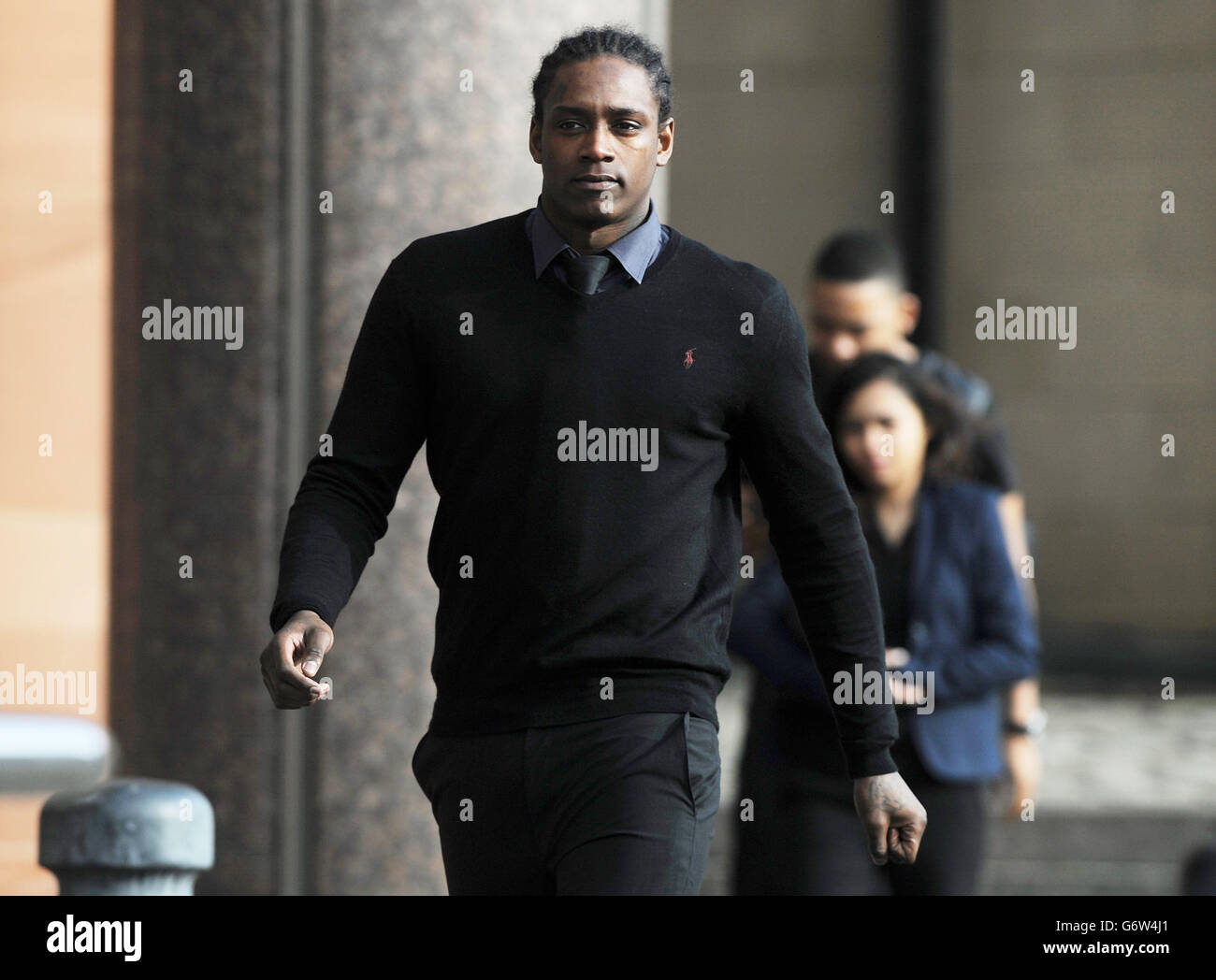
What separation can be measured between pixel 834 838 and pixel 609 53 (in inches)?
87.4

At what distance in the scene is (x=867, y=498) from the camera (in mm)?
4691

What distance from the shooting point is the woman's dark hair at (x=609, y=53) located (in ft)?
8.95

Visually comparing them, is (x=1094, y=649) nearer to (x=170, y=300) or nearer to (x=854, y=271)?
(x=854, y=271)

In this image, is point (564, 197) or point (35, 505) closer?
point (564, 197)

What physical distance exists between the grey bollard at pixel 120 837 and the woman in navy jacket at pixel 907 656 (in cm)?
215

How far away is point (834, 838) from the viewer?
4.41m

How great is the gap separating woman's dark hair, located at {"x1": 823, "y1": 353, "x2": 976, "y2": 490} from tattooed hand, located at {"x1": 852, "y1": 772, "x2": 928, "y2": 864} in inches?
74.0

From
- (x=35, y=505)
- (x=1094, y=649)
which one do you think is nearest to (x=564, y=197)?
(x=35, y=505)
